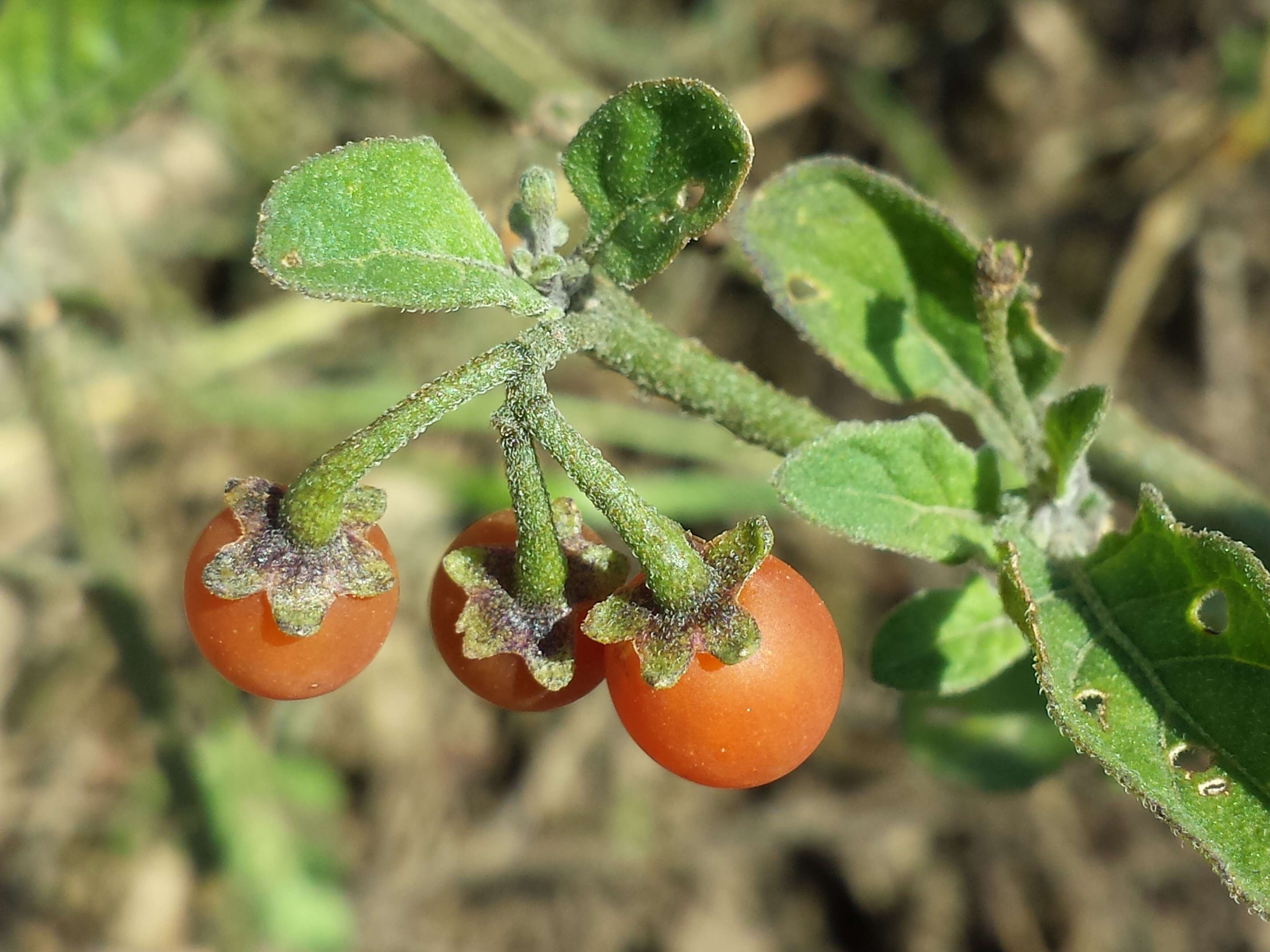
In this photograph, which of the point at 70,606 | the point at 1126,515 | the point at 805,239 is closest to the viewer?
the point at 805,239

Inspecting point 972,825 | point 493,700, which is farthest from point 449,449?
point 493,700

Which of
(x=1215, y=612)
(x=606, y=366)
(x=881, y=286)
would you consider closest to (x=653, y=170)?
(x=606, y=366)

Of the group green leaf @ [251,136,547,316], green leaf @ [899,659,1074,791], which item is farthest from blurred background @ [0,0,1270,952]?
green leaf @ [251,136,547,316]

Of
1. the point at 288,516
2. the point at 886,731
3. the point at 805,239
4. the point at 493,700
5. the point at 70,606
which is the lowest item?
the point at 70,606

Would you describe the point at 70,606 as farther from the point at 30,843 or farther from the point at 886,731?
the point at 886,731

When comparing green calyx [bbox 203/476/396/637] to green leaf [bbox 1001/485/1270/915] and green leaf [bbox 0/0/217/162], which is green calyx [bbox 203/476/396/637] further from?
green leaf [bbox 0/0/217/162]

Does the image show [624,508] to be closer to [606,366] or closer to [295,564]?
[606,366]
